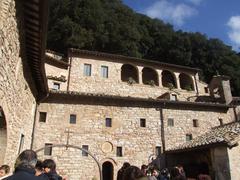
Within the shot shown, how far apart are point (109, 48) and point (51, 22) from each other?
8.29 metres

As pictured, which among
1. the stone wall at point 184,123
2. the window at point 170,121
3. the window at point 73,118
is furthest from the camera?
the window at point 170,121

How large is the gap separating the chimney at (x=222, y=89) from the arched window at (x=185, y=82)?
225 centimetres

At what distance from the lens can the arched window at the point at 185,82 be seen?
30.5m

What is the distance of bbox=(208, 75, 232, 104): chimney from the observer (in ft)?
90.1

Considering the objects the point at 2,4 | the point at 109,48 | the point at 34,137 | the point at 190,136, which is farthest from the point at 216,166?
the point at 109,48

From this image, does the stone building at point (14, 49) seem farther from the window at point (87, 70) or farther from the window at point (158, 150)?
the window at point (87, 70)

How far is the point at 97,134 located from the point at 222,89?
17090 millimetres

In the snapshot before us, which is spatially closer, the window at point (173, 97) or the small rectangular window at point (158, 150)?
the small rectangular window at point (158, 150)

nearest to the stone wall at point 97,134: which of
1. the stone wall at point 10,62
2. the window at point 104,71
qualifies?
the stone wall at point 10,62

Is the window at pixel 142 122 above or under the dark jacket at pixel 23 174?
above

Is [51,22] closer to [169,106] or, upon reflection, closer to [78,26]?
[78,26]

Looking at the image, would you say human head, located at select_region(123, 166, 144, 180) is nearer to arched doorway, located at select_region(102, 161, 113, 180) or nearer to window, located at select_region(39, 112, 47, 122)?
window, located at select_region(39, 112, 47, 122)

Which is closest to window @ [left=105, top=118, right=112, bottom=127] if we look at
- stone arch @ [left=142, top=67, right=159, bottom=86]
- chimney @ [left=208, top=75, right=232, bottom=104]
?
stone arch @ [left=142, top=67, right=159, bottom=86]

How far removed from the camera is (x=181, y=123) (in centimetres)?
1858
